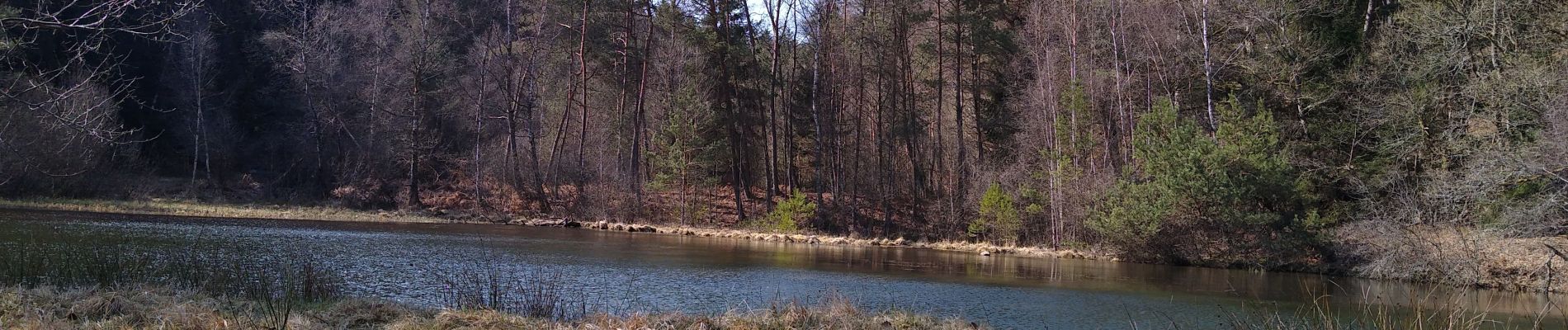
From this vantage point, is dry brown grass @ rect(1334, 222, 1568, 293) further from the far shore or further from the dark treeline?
the far shore

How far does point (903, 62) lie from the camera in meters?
38.3

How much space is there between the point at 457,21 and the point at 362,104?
6.46 metres

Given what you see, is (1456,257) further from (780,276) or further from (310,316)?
(310,316)

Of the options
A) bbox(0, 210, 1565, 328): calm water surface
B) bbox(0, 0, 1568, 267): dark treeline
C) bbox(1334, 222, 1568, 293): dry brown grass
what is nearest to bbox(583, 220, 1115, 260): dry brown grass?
bbox(0, 0, 1568, 267): dark treeline

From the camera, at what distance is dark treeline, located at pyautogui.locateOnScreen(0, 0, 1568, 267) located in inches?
984

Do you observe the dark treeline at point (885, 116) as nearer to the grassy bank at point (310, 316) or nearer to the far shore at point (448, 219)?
the far shore at point (448, 219)

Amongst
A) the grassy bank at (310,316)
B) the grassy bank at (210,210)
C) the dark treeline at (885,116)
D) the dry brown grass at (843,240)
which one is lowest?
the grassy bank at (310,316)

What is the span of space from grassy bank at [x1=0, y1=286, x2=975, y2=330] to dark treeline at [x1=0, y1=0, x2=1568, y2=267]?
10.8 metres

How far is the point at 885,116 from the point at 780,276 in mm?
24291

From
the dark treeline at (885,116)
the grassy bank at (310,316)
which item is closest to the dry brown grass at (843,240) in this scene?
the dark treeline at (885,116)

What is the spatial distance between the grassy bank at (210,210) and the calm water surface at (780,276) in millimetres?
2896

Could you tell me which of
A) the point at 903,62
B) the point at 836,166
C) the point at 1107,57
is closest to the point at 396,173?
the point at 836,166

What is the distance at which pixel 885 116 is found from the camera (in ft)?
141

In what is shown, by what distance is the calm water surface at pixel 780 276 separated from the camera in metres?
14.5
